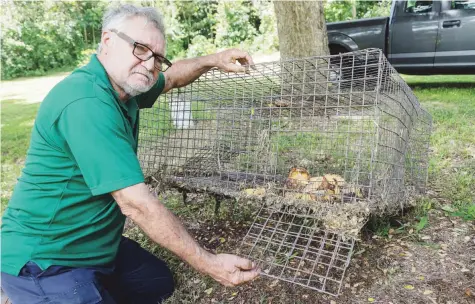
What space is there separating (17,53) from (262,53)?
9.87 meters

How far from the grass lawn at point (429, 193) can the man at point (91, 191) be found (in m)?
0.57

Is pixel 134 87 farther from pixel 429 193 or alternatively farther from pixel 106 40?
pixel 429 193

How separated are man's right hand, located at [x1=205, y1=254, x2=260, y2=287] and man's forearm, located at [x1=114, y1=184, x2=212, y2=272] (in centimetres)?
3

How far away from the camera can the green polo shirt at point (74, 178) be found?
142 cm

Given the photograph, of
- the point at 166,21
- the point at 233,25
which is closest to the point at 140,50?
the point at 166,21

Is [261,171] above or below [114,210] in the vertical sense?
below

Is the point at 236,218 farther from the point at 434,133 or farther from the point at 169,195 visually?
the point at 434,133

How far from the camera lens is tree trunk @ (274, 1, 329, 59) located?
418cm

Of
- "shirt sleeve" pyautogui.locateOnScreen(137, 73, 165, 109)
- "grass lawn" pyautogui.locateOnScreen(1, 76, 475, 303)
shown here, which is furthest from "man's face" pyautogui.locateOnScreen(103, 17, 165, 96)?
"grass lawn" pyautogui.locateOnScreen(1, 76, 475, 303)

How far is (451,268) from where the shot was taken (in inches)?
80.0

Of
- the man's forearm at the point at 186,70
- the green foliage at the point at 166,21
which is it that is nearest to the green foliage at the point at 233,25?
the green foliage at the point at 166,21

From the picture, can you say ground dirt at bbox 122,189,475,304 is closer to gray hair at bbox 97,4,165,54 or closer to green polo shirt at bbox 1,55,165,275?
green polo shirt at bbox 1,55,165,275

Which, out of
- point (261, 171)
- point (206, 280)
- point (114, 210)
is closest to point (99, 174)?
point (114, 210)

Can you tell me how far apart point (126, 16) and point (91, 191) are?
0.79 meters
